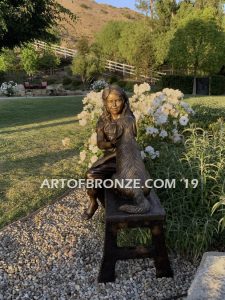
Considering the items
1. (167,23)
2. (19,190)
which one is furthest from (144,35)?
(19,190)

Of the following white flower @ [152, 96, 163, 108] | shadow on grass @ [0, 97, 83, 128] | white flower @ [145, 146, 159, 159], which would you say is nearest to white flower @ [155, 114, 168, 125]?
white flower @ [152, 96, 163, 108]

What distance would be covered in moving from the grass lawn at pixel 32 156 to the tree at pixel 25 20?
262cm

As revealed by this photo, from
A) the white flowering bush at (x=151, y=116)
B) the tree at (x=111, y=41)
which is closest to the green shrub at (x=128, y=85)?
the tree at (x=111, y=41)

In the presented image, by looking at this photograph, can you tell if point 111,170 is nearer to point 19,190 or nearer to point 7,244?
point 7,244

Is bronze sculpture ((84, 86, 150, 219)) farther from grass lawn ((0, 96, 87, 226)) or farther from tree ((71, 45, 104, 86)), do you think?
tree ((71, 45, 104, 86))

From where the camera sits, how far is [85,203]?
467 cm

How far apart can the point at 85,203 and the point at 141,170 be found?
71.2 inches

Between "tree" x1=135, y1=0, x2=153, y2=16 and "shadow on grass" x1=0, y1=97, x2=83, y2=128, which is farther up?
"tree" x1=135, y1=0, x2=153, y2=16

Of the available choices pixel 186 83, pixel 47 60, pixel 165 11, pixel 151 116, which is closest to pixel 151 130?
pixel 151 116

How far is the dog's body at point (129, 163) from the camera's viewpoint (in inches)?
117

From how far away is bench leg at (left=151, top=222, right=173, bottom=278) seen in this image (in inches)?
118

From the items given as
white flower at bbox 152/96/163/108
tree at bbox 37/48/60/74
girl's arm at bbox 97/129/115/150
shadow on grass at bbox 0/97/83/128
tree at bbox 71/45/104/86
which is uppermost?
tree at bbox 37/48/60/74

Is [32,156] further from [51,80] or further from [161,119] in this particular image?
[51,80]

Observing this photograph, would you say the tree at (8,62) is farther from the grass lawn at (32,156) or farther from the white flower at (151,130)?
the white flower at (151,130)
